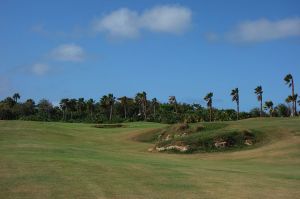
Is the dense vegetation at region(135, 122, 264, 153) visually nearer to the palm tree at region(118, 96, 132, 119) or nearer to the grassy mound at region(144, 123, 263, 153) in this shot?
the grassy mound at region(144, 123, 263, 153)

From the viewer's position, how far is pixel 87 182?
17.8 metres

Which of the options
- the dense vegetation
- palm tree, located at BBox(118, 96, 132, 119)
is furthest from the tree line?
the dense vegetation

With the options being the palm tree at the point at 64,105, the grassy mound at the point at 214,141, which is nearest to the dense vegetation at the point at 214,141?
the grassy mound at the point at 214,141

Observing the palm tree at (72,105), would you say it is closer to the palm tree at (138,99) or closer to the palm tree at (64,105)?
the palm tree at (64,105)

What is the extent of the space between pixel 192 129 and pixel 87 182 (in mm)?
37599

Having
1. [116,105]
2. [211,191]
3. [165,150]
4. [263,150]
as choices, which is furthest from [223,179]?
[116,105]

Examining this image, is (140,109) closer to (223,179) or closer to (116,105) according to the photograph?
(116,105)

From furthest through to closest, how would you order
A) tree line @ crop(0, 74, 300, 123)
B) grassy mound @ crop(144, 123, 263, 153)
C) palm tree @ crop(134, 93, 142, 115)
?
palm tree @ crop(134, 93, 142, 115) → tree line @ crop(0, 74, 300, 123) → grassy mound @ crop(144, 123, 263, 153)

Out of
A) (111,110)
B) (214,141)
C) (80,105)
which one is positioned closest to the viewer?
(214,141)

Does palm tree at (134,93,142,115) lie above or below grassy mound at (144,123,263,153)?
above


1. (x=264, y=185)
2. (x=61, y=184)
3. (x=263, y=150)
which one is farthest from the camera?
(x=263, y=150)

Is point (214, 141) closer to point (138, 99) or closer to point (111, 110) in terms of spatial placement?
point (111, 110)

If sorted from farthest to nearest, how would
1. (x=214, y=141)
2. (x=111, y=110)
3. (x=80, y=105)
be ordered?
(x=80, y=105) < (x=111, y=110) < (x=214, y=141)

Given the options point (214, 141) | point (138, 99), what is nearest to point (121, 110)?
point (138, 99)
